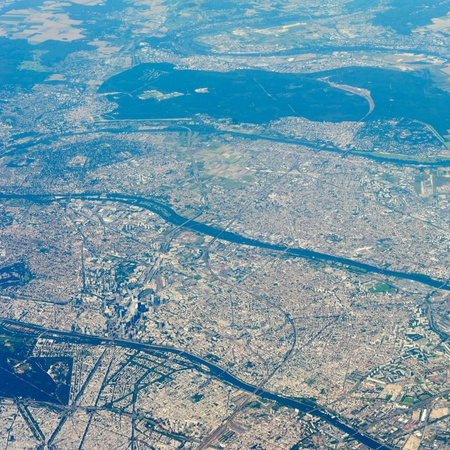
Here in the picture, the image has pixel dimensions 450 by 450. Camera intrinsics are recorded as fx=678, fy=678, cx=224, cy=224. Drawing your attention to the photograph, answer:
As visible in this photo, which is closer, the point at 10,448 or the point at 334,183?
the point at 10,448

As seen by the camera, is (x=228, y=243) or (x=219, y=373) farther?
(x=228, y=243)

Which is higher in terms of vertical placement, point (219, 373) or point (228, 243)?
point (219, 373)

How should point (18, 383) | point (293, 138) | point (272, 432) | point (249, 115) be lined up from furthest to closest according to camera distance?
point (249, 115) < point (293, 138) < point (18, 383) < point (272, 432)

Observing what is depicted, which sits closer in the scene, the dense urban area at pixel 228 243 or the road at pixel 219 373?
the road at pixel 219 373

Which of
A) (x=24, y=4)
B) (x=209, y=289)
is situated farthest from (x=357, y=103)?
(x=24, y=4)

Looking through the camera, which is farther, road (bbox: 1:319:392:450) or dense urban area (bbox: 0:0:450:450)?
dense urban area (bbox: 0:0:450:450)

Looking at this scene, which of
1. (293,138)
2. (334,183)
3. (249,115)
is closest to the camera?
(334,183)

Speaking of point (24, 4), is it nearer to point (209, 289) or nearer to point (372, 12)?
point (372, 12)

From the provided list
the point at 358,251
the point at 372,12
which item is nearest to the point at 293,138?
the point at 358,251

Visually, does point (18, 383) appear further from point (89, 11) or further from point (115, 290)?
point (89, 11)
